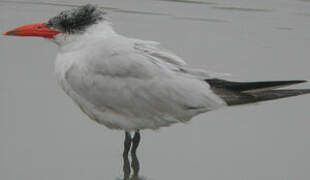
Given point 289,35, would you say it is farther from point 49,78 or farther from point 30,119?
point 30,119

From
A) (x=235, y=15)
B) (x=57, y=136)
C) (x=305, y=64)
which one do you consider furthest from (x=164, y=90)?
(x=235, y=15)

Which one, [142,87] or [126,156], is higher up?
[142,87]

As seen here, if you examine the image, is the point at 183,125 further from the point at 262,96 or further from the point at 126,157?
the point at 262,96

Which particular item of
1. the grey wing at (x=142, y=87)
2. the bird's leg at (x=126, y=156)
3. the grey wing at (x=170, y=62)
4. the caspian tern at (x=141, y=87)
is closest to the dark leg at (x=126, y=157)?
the bird's leg at (x=126, y=156)

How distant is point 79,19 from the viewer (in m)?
5.30

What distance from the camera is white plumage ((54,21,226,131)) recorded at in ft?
16.4

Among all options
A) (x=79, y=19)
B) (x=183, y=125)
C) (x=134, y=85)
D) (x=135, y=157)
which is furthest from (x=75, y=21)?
(x=183, y=125)

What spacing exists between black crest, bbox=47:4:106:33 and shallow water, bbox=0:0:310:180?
0.88 meters

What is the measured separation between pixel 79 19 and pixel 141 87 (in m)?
0.78

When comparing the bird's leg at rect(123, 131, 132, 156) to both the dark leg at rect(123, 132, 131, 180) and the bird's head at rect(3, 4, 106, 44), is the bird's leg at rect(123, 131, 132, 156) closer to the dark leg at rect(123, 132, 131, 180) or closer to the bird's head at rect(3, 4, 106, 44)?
the dark leg at rect(123, 132, 131, 180)

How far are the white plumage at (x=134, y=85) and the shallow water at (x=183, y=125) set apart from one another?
1.24 ft

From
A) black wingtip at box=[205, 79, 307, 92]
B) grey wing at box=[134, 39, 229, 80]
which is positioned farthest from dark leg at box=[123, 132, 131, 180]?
black wingtip at box=[205, 79, 307, 92]

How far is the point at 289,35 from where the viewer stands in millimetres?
8477

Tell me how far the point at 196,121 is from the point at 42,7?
416cm
